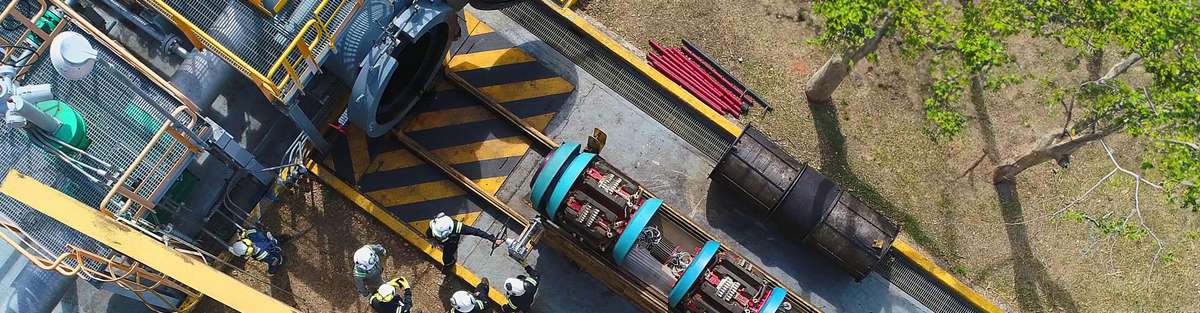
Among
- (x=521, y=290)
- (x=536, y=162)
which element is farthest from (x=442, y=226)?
(x=536, y=162)

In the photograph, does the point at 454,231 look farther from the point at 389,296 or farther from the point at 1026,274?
the point at 1026,274

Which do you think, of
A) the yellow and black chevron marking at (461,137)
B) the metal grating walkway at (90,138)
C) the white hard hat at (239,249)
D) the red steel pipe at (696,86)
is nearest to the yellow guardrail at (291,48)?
the metal grating walkway at (90,138)

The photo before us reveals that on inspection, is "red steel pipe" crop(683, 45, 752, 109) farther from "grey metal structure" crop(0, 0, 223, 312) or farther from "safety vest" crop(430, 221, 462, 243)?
"grey metal structure" crop(0, 0, 223, 312)

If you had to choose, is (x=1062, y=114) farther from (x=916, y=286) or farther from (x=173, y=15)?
(x=173, y=15)

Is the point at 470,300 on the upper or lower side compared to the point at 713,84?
lower

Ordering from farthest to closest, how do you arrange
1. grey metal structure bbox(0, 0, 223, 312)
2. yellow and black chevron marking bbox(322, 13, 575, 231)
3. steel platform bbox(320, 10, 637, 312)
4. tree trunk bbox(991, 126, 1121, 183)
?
yellow and black chevron marking bbox(322, 13, 575, 231) → steel platform bbox(320, 10, 637, 312) → tree trunk bbox(991, 126, 1121, 183) → grey metal structure bbox(0, 0, 223, 312)

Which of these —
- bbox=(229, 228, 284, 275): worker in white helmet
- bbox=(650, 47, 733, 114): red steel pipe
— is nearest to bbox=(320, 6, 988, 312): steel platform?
bbox=(650, 47, 733, 114): red steel pipe
